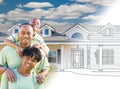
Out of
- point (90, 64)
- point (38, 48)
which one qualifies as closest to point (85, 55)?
point (90, 64)

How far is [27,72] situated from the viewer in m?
4.23

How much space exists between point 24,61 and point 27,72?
0.10 meters

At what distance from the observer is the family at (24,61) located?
4.15 m

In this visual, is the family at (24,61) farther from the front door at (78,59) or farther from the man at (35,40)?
the front door at (78,59)

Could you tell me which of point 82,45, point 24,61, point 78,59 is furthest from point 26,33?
point 78,59

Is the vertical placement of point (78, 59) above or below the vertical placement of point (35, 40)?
below

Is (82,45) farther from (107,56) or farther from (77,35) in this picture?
(107,56)

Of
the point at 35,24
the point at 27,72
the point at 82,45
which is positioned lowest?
the point at 27,72

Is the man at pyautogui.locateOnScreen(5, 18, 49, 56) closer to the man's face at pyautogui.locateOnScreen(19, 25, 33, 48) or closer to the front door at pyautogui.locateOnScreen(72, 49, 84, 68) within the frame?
the man's face at pyautogui.locateOnScreen(19, 25, 33, 48)

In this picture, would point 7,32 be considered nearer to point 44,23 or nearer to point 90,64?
point 44,23

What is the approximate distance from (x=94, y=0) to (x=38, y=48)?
501 millimetres

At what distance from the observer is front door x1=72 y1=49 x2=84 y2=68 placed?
464 cm

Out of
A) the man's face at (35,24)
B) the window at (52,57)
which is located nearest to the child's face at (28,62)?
the man's face at (35,24)

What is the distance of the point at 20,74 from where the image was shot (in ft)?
13.9
